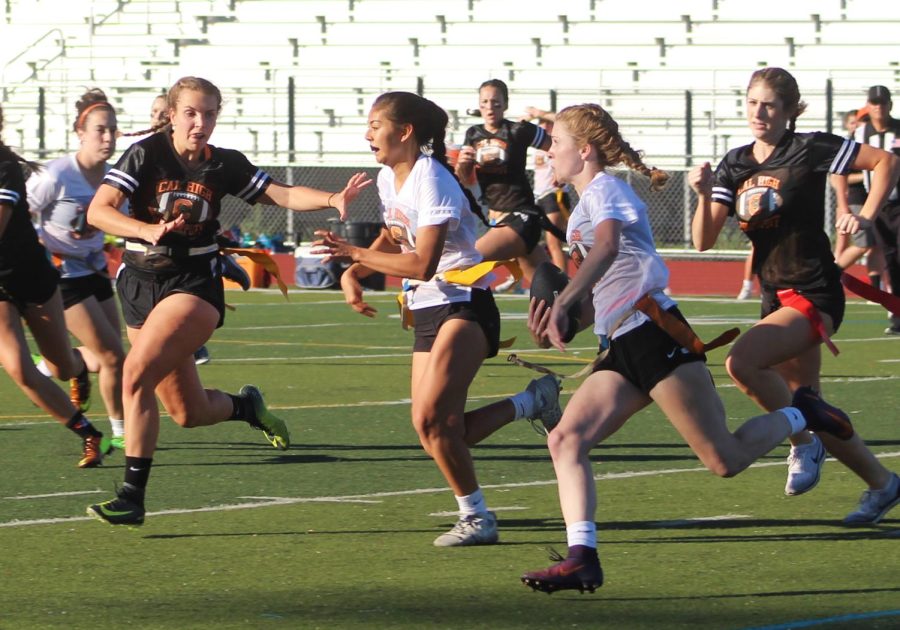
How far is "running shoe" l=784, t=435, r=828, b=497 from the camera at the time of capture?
8062 millimetres

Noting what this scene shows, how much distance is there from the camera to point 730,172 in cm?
809

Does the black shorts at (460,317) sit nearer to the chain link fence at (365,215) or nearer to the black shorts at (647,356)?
the black shorts at (647,356)

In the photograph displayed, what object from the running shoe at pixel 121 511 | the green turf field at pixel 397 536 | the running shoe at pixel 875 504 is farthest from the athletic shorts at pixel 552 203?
the running shoe at pixel 121 511

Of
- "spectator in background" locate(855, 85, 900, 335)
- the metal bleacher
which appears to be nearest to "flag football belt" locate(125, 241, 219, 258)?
"spectator in background" locate(855, 85, 900, 335)

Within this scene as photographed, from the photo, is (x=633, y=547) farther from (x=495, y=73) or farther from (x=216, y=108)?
(x=495, y=73)

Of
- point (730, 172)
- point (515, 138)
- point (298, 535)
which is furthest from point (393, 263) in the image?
point (515, 138)

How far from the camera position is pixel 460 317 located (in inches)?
286

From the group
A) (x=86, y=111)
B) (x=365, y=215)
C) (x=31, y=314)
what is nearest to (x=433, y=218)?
(x=31, y=314)

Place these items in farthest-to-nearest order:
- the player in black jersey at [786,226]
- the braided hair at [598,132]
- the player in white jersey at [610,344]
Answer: the player in black jersey at [786,226], the braided hair at [598,132], the player in white jersey at [610,344]

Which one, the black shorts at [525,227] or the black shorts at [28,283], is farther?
the black shorts at [525,227]

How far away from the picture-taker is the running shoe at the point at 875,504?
760cm

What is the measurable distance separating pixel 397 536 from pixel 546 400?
103cm

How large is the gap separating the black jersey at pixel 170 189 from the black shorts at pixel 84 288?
2.44 m

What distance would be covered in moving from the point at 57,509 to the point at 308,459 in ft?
6.60
